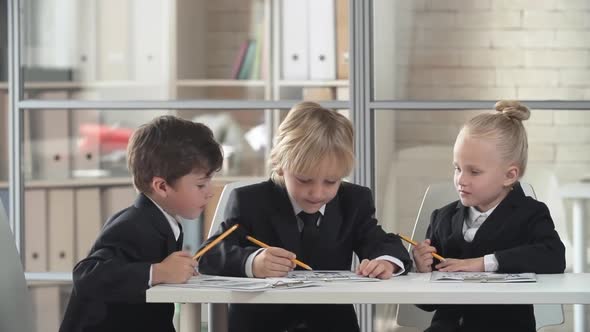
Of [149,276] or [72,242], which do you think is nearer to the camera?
[149,276]

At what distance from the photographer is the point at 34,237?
160 inches

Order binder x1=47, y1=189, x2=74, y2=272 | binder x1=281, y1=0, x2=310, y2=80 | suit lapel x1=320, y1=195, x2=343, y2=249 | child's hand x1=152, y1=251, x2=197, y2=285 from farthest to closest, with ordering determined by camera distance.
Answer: binder x1=47, y1=189, x2=74, y2=272
binder x1=281, y1=0, x2=310, y2=80
suit lapel x1=320, y1=195, x2=343, y2=249
child's hand x1=152, y1=251, x2=197, y2=285

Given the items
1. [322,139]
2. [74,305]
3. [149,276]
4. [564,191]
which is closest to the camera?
[149,276]

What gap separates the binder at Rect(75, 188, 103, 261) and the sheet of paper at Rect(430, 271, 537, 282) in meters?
1.99

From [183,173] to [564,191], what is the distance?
1839mm

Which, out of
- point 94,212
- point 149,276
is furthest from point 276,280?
point 94,212

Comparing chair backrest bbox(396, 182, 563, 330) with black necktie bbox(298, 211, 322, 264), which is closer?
black necktie bbox(298, 211, 322, 264)

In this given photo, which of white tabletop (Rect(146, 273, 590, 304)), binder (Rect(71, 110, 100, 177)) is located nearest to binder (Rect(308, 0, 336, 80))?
binder (Rect(71, 110, 100, 177))

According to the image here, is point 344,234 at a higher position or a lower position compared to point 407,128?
lower

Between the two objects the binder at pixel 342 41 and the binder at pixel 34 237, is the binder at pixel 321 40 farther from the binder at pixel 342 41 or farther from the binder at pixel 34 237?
the binder at pixel 34 237

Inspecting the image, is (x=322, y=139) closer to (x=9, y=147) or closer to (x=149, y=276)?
(x=149, y=276)

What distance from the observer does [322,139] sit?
98.3 inches

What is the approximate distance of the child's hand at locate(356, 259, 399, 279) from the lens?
2.30 metres

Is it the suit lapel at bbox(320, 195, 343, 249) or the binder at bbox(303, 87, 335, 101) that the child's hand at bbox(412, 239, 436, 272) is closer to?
the suit lapel at bbox(320, 195, 343, 249)
